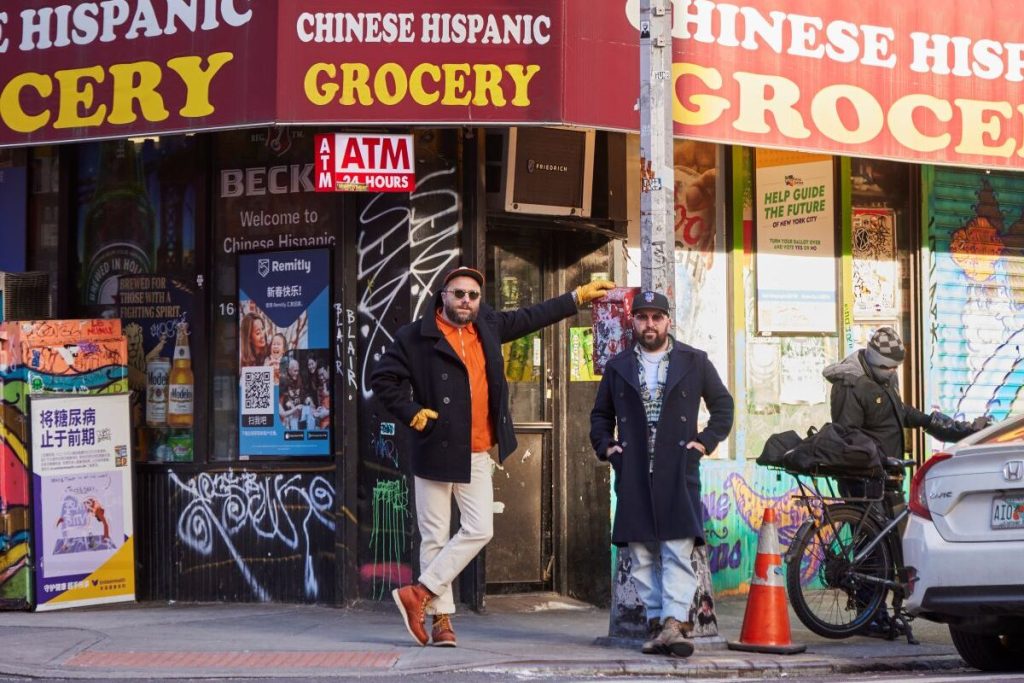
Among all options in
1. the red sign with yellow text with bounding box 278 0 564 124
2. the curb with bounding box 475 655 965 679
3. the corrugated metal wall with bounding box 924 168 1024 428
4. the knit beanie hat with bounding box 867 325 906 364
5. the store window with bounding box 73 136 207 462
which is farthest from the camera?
the corrugated metal wall with bounding box 924 168 1024 428

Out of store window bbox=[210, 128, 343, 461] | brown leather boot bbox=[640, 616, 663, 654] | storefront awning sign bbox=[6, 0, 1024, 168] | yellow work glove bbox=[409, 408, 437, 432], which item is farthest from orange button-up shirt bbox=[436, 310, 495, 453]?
store window bbox=[210, 128, 343, 461]

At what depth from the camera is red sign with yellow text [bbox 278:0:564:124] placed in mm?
10453

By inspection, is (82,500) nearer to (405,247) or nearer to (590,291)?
(405,247)

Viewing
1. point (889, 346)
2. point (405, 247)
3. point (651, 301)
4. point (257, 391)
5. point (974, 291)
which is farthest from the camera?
point (974, 291)

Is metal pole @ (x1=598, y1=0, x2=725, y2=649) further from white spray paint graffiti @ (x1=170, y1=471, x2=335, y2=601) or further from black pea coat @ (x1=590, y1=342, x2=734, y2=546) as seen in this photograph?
white spray paint graffiti @ (x1=170, y1=471, x2=335, y2=601)

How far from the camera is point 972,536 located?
828cm

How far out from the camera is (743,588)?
1262cm

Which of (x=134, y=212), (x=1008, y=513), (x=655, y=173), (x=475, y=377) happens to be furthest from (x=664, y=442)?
(x=134, y=212)

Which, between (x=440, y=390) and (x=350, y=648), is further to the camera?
(x=350, y=648)

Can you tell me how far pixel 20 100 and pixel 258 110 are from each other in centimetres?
197

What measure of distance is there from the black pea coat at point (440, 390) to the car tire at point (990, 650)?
2620 millimetres

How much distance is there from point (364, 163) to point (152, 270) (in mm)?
2257

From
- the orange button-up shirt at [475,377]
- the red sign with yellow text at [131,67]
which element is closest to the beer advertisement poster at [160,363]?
the red sign with yellow text at [131,67]

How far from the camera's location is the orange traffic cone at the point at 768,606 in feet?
31.0
